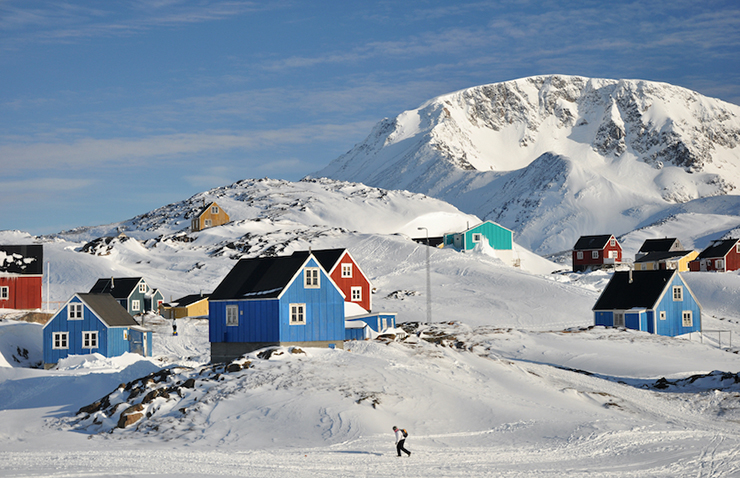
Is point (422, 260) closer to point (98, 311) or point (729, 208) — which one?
point (98, 311)

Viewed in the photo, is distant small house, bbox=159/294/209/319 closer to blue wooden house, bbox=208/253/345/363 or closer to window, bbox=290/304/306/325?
blue wooden house, bbox=208/253/345/363

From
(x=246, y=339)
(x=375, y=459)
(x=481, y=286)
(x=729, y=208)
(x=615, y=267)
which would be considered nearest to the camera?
(x=375, y=459)

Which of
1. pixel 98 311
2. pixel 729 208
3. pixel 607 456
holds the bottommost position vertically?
pixel 607 456

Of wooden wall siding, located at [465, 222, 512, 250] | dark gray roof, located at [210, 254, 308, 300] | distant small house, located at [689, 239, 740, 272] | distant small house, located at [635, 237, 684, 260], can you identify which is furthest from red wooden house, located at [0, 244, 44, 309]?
distant small house, located at [635, 237, 684, 260]

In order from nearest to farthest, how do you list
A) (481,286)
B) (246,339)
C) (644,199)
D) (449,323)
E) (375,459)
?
(375,459) < (246,339) < (449,323) < (481,286) < (644,199)

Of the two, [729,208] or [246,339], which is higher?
[729,208]

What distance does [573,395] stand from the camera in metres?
30.6

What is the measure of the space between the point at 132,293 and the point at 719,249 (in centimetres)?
6508

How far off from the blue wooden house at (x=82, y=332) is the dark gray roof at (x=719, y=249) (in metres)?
69.4

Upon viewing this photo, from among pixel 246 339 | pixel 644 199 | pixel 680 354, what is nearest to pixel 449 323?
pixel 680 354

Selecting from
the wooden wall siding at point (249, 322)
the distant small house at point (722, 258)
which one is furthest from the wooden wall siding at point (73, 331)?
the distant small house at point (722, 258)

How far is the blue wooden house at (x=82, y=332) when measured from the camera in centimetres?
4459

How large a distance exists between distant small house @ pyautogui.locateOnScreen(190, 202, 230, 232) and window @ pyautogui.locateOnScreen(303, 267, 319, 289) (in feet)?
255

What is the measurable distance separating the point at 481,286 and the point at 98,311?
3741 centimetres
